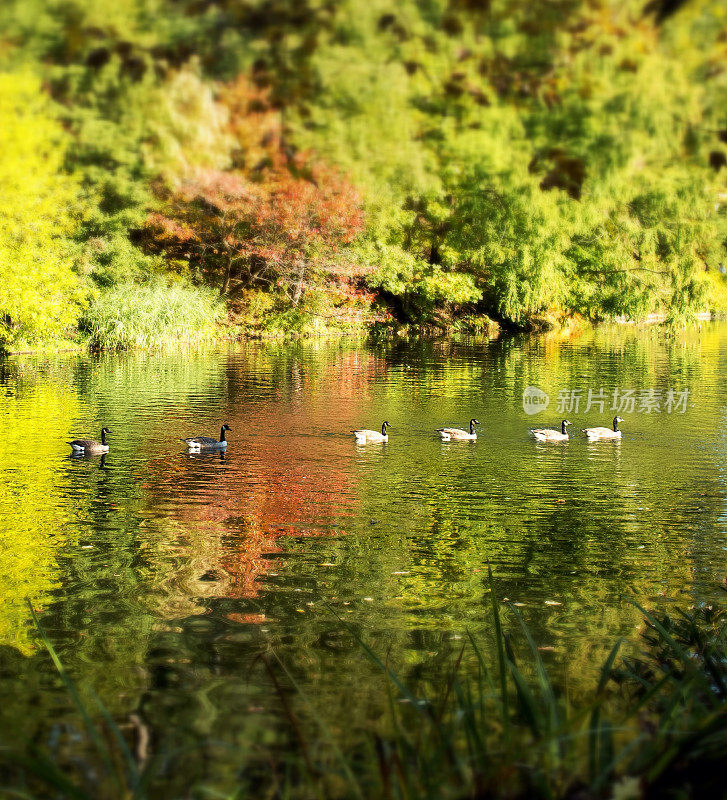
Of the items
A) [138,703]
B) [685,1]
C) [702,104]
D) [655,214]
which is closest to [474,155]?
[702,104]

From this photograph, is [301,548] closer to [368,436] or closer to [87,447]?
[87,447]

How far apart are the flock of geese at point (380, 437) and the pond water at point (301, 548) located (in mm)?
A: 189

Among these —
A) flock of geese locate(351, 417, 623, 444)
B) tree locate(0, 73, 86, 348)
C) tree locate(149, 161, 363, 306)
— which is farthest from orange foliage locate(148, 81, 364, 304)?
flock of geese locate(351, 417, 623, 444)

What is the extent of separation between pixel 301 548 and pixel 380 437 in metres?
6.71

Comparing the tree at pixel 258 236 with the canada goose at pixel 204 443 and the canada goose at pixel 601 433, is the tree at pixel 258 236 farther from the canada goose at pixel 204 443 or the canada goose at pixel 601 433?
the canada goose at pixel 204 443

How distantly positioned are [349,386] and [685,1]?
20326mm

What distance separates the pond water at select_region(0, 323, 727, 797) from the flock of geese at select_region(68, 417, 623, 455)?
19 centimetres

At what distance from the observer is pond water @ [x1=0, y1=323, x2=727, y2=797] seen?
577 centimetres

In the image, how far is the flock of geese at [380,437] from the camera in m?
14.8

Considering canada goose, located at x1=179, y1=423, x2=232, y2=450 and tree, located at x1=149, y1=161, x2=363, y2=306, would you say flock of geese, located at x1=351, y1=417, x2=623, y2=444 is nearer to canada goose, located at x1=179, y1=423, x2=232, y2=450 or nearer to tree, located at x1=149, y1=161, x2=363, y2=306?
canada goose, located at x1=179, y1=423, x2=232, y2=450

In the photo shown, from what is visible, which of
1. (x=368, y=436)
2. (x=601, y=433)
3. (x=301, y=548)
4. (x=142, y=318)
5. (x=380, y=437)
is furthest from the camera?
(x=142, y=318)

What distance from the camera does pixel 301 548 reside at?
32.0 feet

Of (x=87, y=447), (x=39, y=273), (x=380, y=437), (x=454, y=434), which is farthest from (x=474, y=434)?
(x=39, y=273)

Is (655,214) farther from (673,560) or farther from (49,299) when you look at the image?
Result: (49,299)
